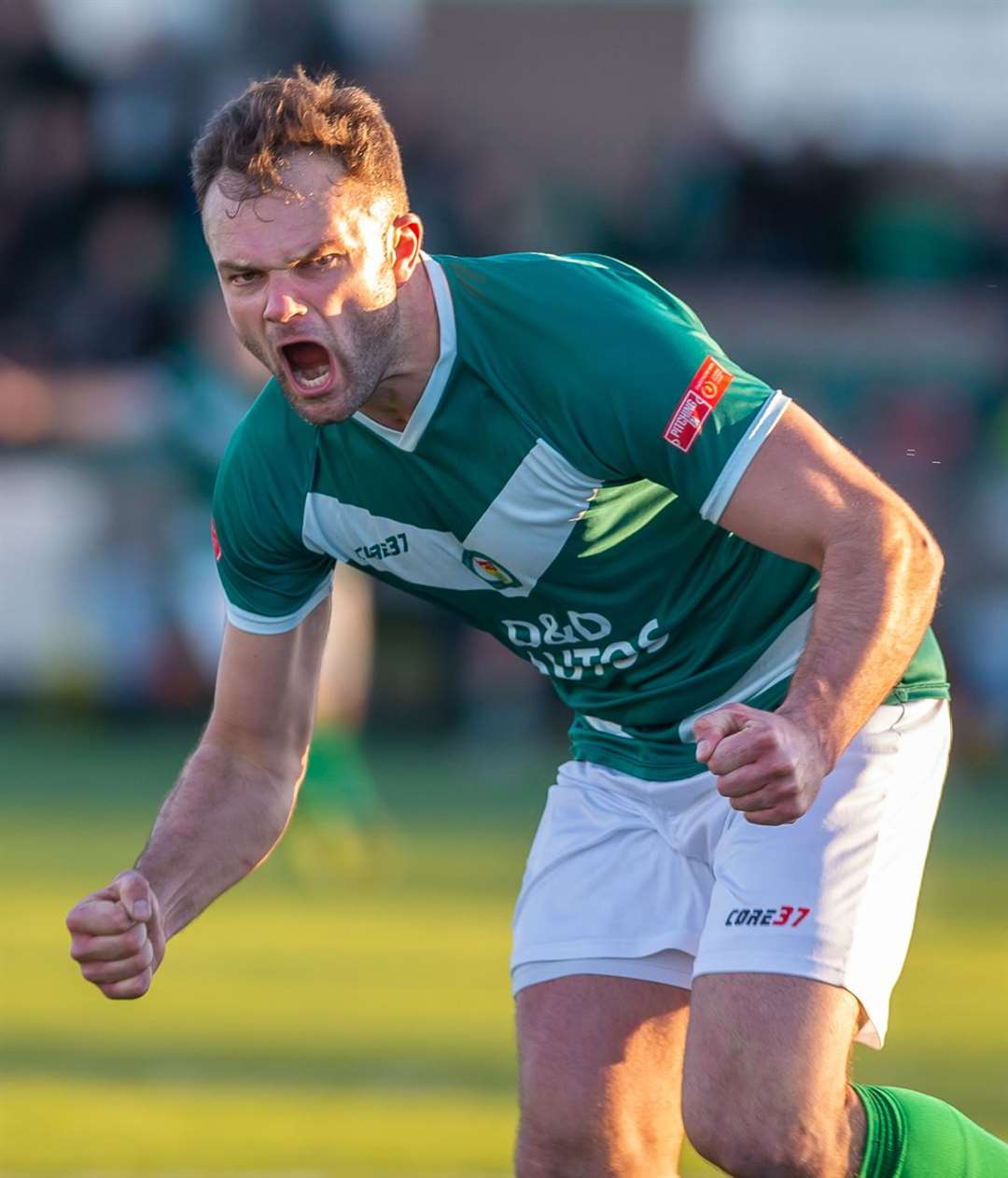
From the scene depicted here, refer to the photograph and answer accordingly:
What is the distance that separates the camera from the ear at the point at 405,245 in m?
4.01

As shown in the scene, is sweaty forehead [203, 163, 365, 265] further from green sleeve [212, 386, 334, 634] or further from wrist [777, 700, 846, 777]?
wrist [777, 700, 846, 777]

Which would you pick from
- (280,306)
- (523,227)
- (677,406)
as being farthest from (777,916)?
(523,227)

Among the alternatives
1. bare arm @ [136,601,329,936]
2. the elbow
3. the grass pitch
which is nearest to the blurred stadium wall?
the grass pitch

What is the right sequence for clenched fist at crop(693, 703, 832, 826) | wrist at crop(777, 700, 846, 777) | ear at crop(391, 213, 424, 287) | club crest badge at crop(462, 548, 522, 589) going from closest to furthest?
clenched fist at crop(693, 703, 832, 826), wrist at crop(777, 700, 846, 777), ear at crop(391, 213, 424, 287), club crest badge at crop(462, 548, 522, 589)

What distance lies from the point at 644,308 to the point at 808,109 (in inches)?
656

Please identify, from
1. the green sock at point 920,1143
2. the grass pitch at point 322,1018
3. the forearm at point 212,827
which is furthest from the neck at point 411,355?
the grass pitch at point 322,1018

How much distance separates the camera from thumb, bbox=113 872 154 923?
3797mm

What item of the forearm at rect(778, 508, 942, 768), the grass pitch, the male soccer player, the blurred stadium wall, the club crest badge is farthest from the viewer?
the blurred stadium wall

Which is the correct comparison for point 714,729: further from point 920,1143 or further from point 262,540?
point 262,540

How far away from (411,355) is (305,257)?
310 millimetres

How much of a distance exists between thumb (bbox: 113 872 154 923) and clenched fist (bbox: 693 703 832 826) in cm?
112

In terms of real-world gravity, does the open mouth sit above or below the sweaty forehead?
below

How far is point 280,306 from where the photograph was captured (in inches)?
150

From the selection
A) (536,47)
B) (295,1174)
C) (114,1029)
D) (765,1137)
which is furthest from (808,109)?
(765,1137)
